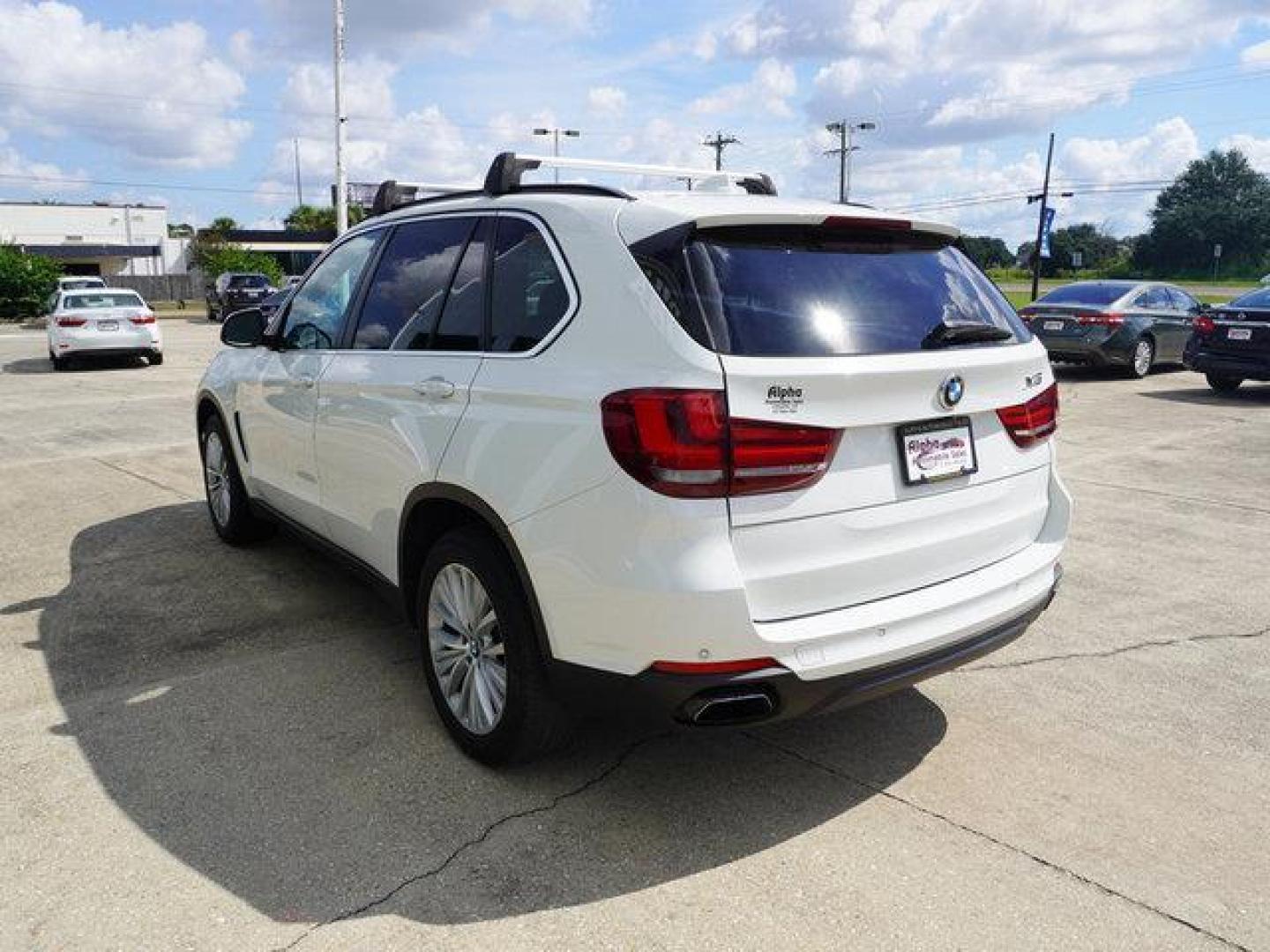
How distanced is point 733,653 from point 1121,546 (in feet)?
14.5

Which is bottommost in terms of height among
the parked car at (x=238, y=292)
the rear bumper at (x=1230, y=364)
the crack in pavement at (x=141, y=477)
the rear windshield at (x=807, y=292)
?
the crack in pavement at (x=141, y=477)

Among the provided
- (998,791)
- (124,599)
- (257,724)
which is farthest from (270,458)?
(998,791)

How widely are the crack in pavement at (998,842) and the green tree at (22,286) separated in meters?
42.6

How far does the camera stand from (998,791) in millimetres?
3242

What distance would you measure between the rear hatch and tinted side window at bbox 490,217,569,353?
0.50m

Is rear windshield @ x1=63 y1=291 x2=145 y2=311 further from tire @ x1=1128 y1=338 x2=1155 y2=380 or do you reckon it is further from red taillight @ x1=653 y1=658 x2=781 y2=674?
red taillight @ x1=653 y1=658 x2=781 y2=674

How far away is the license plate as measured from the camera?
2.89 metres

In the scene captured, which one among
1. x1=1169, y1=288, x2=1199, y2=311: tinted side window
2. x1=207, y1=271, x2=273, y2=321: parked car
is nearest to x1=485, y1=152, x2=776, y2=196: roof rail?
x1=1169, y1=288, x2=1199, y2=311: tinted side window

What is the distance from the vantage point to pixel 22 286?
3834 cm

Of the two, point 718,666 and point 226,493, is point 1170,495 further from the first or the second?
point 226,493

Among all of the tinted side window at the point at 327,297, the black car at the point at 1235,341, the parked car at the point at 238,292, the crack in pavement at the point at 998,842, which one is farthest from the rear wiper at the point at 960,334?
the parked car at the point at 238,292

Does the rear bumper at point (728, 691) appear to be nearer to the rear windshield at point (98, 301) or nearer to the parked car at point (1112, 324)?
the parked car at point (1112, 324)

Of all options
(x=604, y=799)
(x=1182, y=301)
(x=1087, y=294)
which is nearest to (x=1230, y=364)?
(x=1087, y=294)

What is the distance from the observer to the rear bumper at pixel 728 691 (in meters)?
2.64
